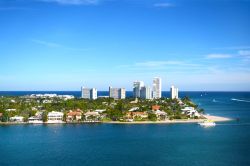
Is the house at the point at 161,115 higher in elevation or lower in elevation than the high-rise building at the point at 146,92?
lower

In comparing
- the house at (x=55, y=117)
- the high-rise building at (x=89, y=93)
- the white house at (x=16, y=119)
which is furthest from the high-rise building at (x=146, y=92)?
the white house at (x=16, y=119)

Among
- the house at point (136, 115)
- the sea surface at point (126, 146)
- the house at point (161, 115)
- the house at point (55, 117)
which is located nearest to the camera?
the sea surface at point (126, 146)

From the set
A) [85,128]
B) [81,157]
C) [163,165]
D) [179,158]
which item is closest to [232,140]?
[179,158]

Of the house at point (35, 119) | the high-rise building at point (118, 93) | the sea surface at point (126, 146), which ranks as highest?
the high-rise building at point (118, 93)

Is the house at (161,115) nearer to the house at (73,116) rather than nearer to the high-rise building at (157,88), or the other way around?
the house at (73,116)

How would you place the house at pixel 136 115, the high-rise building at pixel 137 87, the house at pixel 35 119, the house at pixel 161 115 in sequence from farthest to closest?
the high-rise building at pixel 137 87 → the house at pixel 161 115 → the house at pixel 136 115 → the house at pixel 35 119

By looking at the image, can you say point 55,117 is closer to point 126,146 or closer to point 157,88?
point 126,146

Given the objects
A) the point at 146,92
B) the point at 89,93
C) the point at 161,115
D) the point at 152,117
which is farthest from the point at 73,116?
the point at 89,93

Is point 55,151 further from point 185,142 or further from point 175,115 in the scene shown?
point 175,115
